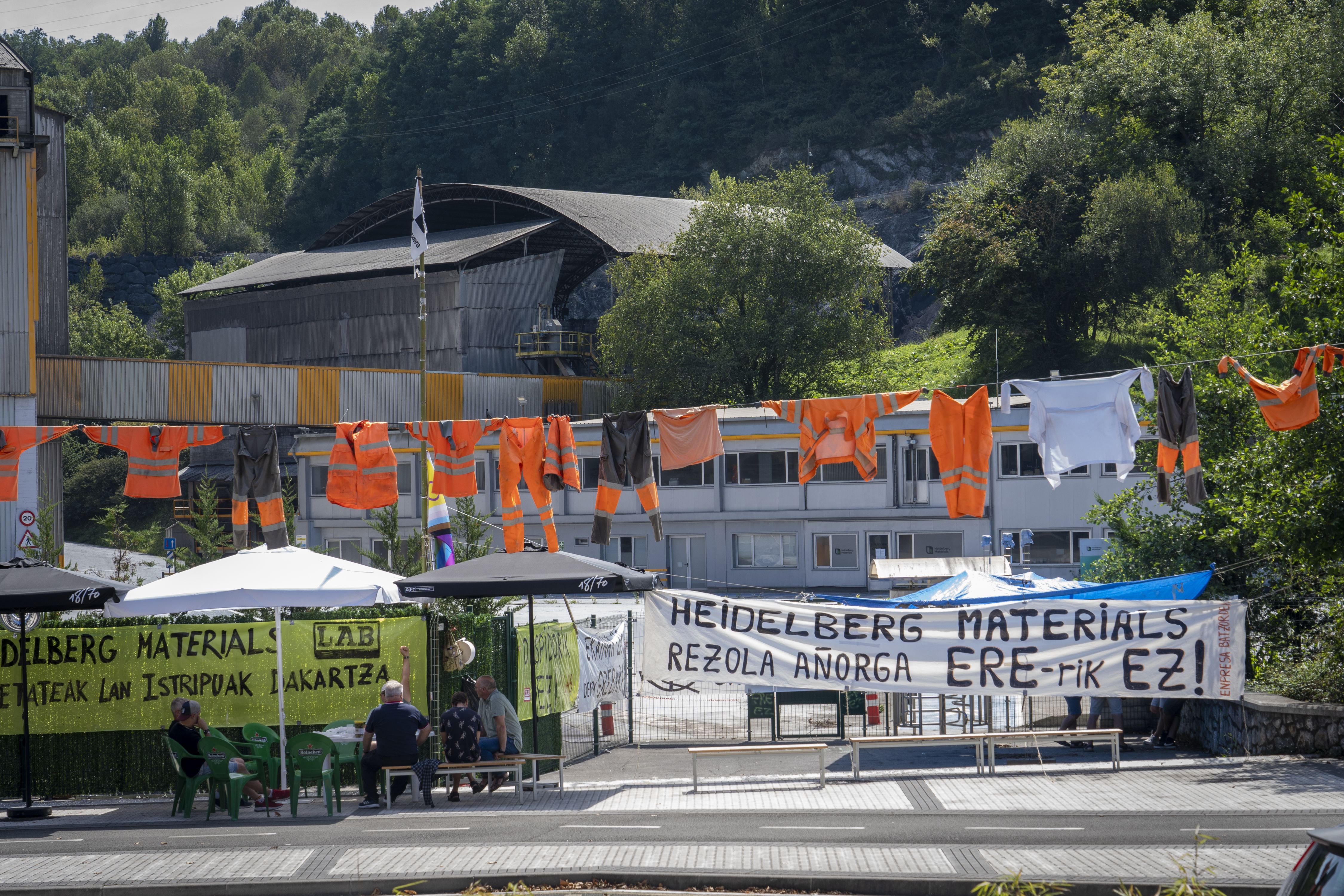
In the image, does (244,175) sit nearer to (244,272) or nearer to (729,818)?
(244,272)

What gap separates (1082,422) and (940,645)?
368 cm

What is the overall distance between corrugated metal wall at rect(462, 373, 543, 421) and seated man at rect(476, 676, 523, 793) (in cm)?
3970

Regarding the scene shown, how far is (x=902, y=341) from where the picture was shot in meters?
84.4

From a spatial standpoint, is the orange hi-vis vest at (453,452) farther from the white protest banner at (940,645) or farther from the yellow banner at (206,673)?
the white protest banner at (940,645)

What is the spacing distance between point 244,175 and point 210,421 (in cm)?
9735

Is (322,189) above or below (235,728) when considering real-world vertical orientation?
above

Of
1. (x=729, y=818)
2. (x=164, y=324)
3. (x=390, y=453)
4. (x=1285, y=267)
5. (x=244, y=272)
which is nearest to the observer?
(x=729, y=818)

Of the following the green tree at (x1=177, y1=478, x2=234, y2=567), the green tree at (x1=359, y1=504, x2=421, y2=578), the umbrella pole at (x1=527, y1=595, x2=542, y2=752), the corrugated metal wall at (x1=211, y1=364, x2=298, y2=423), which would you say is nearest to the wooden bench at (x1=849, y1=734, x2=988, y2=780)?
the umbrella pole at (x1=527, y1=595, x2=542, y2=752)

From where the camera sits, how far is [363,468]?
64.6 feet

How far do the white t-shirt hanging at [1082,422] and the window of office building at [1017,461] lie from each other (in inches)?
1049

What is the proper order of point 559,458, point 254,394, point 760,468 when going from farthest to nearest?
1. point 254,394
2. point 760,468
3. point 559,458

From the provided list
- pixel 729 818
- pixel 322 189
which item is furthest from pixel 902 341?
pixel 729 818

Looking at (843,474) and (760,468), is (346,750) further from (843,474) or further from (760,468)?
(843,474)

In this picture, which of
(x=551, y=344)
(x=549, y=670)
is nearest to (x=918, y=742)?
(x=549, y=670)
